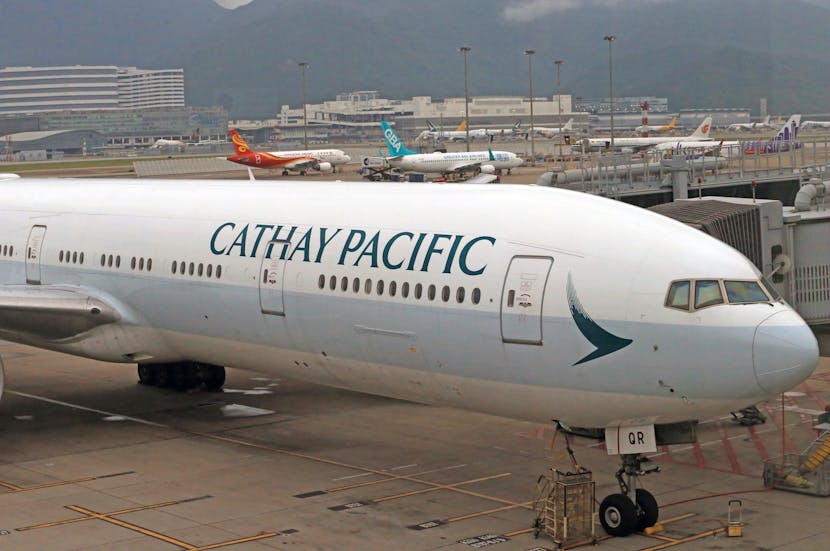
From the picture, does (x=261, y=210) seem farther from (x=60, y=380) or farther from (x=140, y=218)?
(x=60, y=380)

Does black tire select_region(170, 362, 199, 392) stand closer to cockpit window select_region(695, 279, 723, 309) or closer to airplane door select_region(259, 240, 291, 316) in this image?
airplane door select_region(259, 240, 291, 316)

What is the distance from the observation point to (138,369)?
29.5m

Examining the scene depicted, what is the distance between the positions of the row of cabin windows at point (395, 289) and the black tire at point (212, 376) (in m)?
8.88

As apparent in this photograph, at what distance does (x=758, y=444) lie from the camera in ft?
74.9

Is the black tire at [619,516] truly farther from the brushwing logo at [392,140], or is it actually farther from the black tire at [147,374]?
the brushwing logo at [392,140]

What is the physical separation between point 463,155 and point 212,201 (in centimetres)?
7921

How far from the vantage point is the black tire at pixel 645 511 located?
17000 millimetres

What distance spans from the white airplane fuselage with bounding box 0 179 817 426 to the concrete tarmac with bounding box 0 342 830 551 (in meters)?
1.71

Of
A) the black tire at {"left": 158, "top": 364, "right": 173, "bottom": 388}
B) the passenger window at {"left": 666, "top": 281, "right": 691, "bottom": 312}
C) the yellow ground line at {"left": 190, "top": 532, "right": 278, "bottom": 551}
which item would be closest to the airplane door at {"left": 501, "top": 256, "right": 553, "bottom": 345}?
the passenger window at {"left": 666, "top": 281, "right": 691, "bottom": 312}

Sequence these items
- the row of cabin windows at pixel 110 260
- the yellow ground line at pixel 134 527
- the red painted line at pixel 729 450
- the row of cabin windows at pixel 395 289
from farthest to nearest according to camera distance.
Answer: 1. the row of cabin windows at pixel 110 260
2. the red painted line at pixel 729 450
3. the row of cabin windows at pixel 395 289
4. the yellow ground line at pixel 134 527

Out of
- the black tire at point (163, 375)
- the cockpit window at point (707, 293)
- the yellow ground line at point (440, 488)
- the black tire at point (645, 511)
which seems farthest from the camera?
the black tire at point (163, 375)

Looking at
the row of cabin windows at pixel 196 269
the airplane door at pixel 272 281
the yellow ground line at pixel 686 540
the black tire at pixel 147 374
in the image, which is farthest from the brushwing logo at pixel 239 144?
the yellow ground line at pixel 686 540

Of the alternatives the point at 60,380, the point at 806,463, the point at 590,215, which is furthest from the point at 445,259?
the point at 60,380

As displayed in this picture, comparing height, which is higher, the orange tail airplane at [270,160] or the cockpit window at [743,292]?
the orange tail airplane at [270,160]
